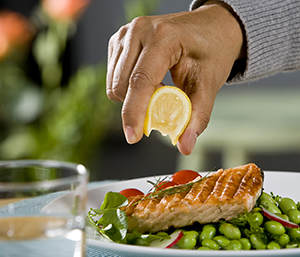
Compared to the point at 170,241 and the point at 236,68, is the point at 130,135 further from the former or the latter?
the point at 236,68

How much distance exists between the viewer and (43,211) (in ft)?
1.55

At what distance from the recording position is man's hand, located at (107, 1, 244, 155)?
1.15 meters

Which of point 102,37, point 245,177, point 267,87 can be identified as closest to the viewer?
point 245,177

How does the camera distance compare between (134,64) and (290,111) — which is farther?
(290,111)

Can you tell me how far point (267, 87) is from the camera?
4418 mm

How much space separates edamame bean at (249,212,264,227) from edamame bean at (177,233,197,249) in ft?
0.51

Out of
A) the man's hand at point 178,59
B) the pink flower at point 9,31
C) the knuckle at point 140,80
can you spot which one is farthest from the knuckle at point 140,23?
the pink flower at point 9,31

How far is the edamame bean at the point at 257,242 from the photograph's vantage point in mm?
887

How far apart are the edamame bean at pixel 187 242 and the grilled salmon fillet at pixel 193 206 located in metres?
0.09

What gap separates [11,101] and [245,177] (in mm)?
3253

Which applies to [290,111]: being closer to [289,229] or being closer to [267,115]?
[267,115]

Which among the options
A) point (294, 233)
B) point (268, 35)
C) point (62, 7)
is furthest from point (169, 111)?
point (62, 7)

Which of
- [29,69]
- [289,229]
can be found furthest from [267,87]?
[289,229]

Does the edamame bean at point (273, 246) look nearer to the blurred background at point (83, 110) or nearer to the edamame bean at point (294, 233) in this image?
the edamame bean at point (294, 233)
